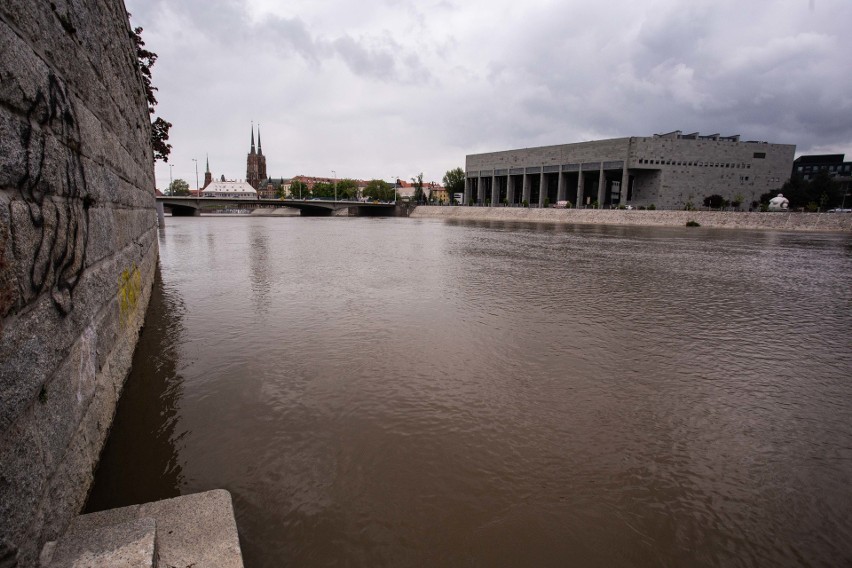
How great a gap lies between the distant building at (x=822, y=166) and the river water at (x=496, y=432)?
148 m

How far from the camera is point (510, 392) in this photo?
19.7 feet

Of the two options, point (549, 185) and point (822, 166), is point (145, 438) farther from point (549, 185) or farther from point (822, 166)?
point (822, 166)

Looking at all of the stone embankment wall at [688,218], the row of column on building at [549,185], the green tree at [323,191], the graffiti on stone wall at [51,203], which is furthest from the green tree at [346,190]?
the graffiti on stone wall at [51,203]

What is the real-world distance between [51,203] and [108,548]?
2.28m

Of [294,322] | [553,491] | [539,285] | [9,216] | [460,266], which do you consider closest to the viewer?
[9,216]

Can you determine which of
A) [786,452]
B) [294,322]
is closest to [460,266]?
[294,322]

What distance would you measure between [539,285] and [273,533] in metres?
11.7

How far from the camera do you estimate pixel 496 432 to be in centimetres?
498

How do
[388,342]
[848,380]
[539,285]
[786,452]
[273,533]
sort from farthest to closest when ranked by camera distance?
[539,285], [388,342], [848,380], [786,452], [273,533]

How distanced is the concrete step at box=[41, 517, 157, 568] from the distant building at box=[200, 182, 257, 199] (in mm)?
195339

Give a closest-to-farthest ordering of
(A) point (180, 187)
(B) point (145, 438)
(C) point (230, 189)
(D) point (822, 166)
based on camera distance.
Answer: (B) point (145, 438), (D) point (822, 166), (A) point (180, 187), (C) point (230, 189)

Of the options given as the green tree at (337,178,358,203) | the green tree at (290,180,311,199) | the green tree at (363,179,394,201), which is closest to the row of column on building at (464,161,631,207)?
the green tree at (363,179,394,201)

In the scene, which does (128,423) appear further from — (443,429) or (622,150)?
(622,150)

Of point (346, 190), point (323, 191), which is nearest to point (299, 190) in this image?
point (323, 191)
